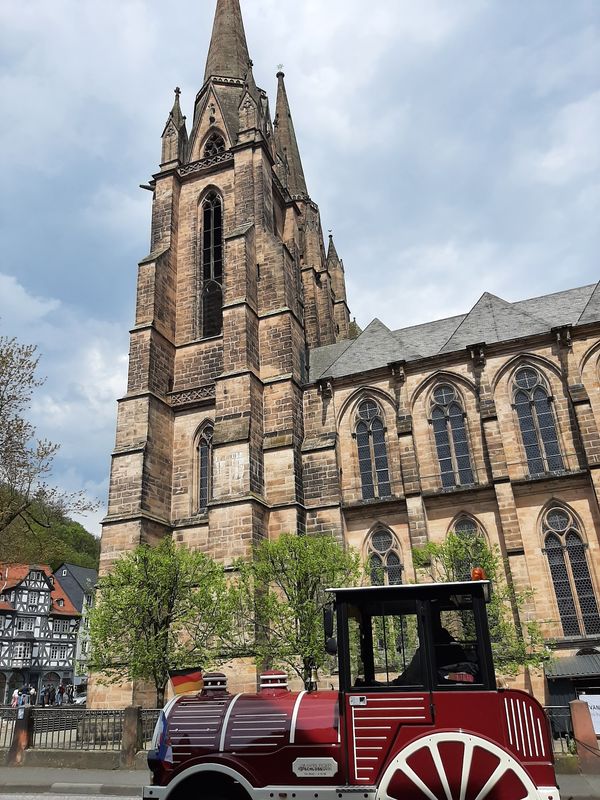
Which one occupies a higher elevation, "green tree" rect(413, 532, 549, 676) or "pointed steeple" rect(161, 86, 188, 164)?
"pointed steeple" rect(161, 86, 188, 164)

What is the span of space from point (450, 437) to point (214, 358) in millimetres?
9647

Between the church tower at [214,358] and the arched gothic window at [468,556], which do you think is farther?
the church tower at [214,358]

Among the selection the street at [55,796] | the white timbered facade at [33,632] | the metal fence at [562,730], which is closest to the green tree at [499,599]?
the metal fence at [562,730]

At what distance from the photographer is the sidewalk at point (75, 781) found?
11070 mm

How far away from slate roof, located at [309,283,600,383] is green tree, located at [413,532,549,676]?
771 centimetres

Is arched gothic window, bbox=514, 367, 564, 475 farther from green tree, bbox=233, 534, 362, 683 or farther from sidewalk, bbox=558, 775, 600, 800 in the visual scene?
sidewalk, bbox=558, 775, 600, 800

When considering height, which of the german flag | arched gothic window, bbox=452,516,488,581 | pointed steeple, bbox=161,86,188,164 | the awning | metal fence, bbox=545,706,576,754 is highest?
pointed steeple, bbox=161,86,188,164

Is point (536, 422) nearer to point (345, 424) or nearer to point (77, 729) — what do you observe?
point (345, 424)

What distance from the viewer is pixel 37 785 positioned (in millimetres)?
11484

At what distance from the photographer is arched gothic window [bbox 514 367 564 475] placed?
20031mm

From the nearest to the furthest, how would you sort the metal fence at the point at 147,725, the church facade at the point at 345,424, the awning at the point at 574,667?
the metal fence at the point at 147,725
the awning at the point at 574,667
the church facade at the point at 345,424

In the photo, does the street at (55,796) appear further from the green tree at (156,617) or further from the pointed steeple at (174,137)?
the pointed steeple at (174,137)

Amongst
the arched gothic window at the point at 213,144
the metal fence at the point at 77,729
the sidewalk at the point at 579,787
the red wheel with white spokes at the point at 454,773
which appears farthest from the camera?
the arched gothic window at the point at 213,144

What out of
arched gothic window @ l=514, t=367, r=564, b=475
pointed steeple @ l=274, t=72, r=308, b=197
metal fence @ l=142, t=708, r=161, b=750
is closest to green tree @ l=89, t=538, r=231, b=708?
metal fence @ l=142, t=708, r=161, b=750
